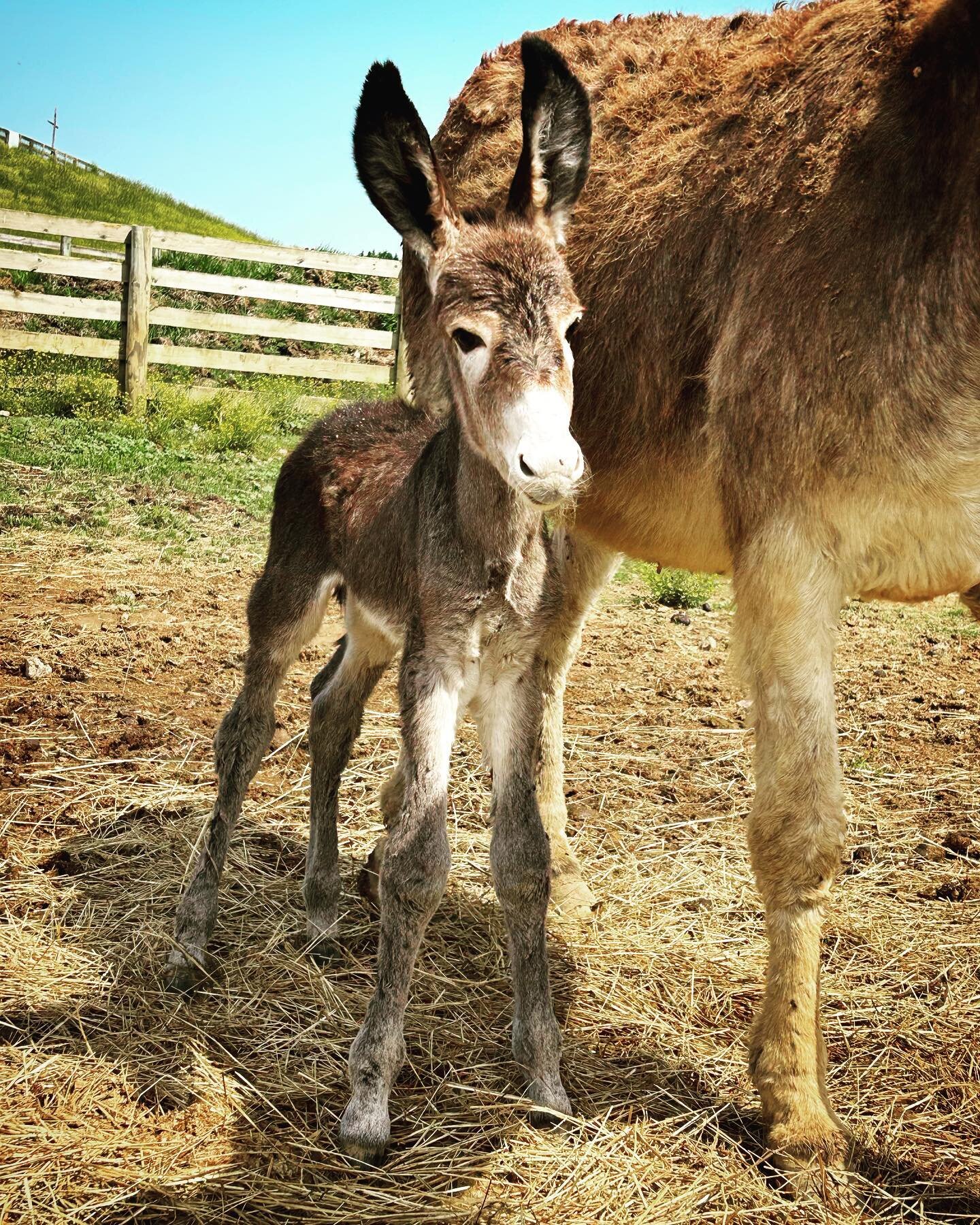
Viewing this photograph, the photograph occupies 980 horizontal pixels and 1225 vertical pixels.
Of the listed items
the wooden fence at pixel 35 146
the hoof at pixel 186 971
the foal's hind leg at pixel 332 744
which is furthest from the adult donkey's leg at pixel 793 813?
the wooden fence at pixel 35 146

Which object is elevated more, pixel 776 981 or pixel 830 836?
pixel 830 836

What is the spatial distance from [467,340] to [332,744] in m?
1.80

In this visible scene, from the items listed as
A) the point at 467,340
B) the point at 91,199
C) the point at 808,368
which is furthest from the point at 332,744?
the point at 91,199

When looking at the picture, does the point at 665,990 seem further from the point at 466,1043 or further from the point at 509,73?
A: the point at 509,73

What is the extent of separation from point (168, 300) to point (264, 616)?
53.5 ft

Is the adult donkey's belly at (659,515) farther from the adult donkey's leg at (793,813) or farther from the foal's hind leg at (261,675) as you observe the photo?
the foal's hind leg at (261,675)

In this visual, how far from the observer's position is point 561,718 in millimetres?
4809

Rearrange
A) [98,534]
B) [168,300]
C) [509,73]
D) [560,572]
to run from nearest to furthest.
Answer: [560,572], [509,73], [98,534], [168,300]

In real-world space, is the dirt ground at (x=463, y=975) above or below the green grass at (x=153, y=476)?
below

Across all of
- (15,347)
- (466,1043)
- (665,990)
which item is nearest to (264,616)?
(466,1043)

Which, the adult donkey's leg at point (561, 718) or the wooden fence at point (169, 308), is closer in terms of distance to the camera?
the adult donkey's leg at point (561, 718)

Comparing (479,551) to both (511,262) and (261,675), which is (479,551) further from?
(261,675)

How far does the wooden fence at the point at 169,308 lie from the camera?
14.0 m

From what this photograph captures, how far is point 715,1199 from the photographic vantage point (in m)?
2.85
